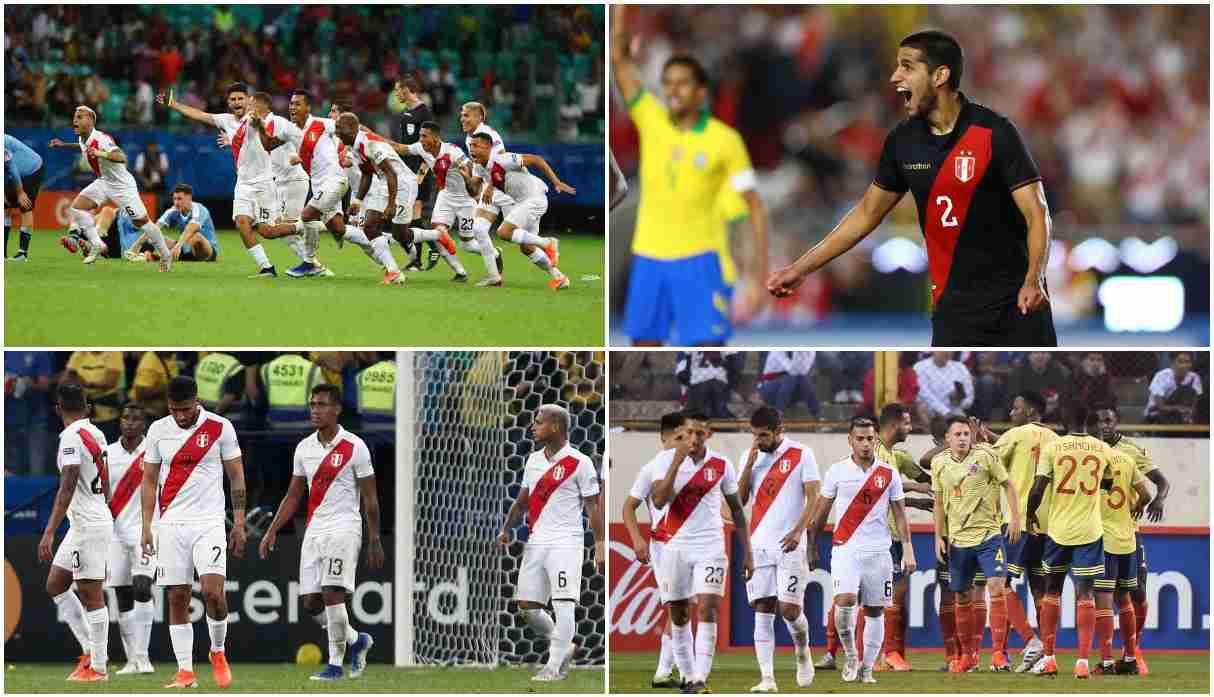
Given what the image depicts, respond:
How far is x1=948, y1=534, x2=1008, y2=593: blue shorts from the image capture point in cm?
902

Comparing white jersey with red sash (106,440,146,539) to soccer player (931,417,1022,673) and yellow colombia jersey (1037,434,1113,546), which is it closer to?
soccer player (931,417,1022,673)

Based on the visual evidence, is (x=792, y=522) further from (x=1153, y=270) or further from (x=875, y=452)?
(x=1153, y=270)

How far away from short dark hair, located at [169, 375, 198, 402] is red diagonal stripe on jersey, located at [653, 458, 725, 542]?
2269mm

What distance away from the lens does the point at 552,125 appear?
1466cm

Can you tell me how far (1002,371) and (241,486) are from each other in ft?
17.6

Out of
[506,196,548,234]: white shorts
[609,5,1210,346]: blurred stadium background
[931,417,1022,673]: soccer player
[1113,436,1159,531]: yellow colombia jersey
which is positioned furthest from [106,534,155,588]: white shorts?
[609,5,1210,346]: blurred stadium background

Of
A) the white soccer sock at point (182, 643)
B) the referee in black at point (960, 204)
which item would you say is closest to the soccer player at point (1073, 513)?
the referee in black at point (960, 204)

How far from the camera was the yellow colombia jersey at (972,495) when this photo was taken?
29.6ft

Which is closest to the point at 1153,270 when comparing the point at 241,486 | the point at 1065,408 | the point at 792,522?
the point at 1065,408

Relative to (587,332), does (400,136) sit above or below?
above

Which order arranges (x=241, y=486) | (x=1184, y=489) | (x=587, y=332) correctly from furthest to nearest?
(x=1184, y=489) < (x=587, y=332) < (x=241, y=486)

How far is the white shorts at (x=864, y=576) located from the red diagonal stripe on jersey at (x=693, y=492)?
98 centimetres

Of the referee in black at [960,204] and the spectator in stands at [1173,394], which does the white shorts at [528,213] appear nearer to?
the spectator in stands at [1173,394]

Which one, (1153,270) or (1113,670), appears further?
(1153,270)
